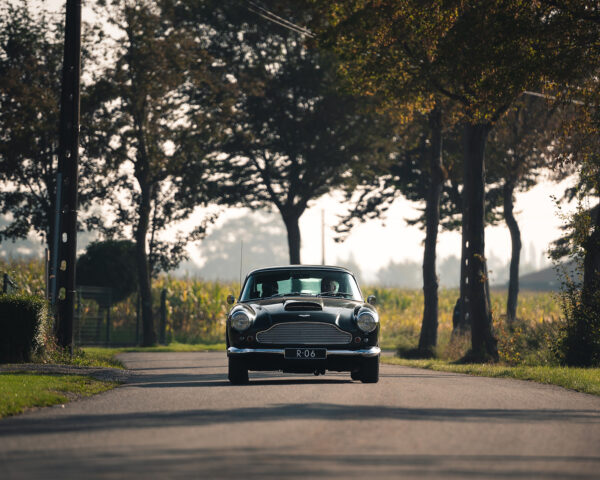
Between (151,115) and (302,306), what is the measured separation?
24.5 metres

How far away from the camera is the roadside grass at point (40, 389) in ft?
38.4

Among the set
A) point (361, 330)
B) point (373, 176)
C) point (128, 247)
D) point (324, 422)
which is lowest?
point (324, 422)

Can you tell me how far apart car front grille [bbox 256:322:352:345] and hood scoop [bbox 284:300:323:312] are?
0.27 metres

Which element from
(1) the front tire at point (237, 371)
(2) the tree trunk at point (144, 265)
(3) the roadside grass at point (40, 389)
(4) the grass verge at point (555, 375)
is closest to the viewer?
(3) the roadside grass at point (40, 389)

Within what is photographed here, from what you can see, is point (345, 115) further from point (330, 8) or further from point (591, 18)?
point (591, 18)

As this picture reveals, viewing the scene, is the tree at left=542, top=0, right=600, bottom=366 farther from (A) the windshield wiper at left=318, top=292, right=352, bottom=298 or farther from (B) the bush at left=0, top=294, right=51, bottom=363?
(B) the bush at left=0, top=294, right=51, bottom=363

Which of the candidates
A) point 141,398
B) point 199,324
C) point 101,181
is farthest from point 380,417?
point 199,324

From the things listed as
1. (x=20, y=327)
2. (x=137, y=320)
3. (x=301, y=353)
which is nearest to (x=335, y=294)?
(x=301, y=353)

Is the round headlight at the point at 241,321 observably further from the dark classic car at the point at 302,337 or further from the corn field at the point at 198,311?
the corn field at the point at 198,311

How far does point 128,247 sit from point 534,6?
84.2 ft

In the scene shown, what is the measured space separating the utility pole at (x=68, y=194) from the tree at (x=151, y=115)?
15318 millimetres

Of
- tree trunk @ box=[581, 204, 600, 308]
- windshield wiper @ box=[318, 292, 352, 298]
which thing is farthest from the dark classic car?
tree trunk @ box=[581, 204, 600, 308]

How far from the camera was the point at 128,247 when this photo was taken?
42.3 meters

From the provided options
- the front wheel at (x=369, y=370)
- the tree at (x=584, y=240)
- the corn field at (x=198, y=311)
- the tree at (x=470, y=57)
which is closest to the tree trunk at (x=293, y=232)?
the corn field at (x=198, y=311)
